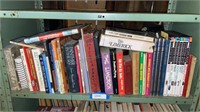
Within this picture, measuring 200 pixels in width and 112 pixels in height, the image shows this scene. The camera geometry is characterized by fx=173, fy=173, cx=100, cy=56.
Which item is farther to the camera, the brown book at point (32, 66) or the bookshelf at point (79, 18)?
the brown book at point (32, 66)

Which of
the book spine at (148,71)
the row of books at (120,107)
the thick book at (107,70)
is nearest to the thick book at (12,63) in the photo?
the row of books at (120,107)

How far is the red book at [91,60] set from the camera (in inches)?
31.5

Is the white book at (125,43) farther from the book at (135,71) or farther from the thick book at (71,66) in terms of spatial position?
the thick book at (71,66)

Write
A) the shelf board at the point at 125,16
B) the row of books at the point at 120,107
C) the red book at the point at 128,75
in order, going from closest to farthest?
the shelf board at the point at 125,16 < the red book at the point at 128,75 < the row of books at the point at 120,107

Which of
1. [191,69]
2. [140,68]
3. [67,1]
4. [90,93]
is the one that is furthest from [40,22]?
[191,69]

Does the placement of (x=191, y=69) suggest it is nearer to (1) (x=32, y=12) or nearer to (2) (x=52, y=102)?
(1) (x=32, y=12)

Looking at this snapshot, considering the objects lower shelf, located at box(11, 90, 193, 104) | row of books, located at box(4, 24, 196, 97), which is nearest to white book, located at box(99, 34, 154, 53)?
row of books, located at box(4, 24, 196, 97)

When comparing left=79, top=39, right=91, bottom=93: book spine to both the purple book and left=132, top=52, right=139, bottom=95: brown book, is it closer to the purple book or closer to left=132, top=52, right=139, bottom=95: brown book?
the purple book

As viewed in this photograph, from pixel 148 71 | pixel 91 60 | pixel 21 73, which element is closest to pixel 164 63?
pixel 148 71

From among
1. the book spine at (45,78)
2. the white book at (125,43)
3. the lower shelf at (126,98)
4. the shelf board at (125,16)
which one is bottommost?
the lower shelf at (126,98)

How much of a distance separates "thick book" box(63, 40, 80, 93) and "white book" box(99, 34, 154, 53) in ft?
0.47

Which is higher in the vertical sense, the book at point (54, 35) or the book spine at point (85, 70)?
the book at point (54, 35)

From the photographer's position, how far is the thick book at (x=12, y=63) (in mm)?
834

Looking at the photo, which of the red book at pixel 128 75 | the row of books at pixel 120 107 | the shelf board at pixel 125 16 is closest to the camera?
the shelf board at pixel 125 16
